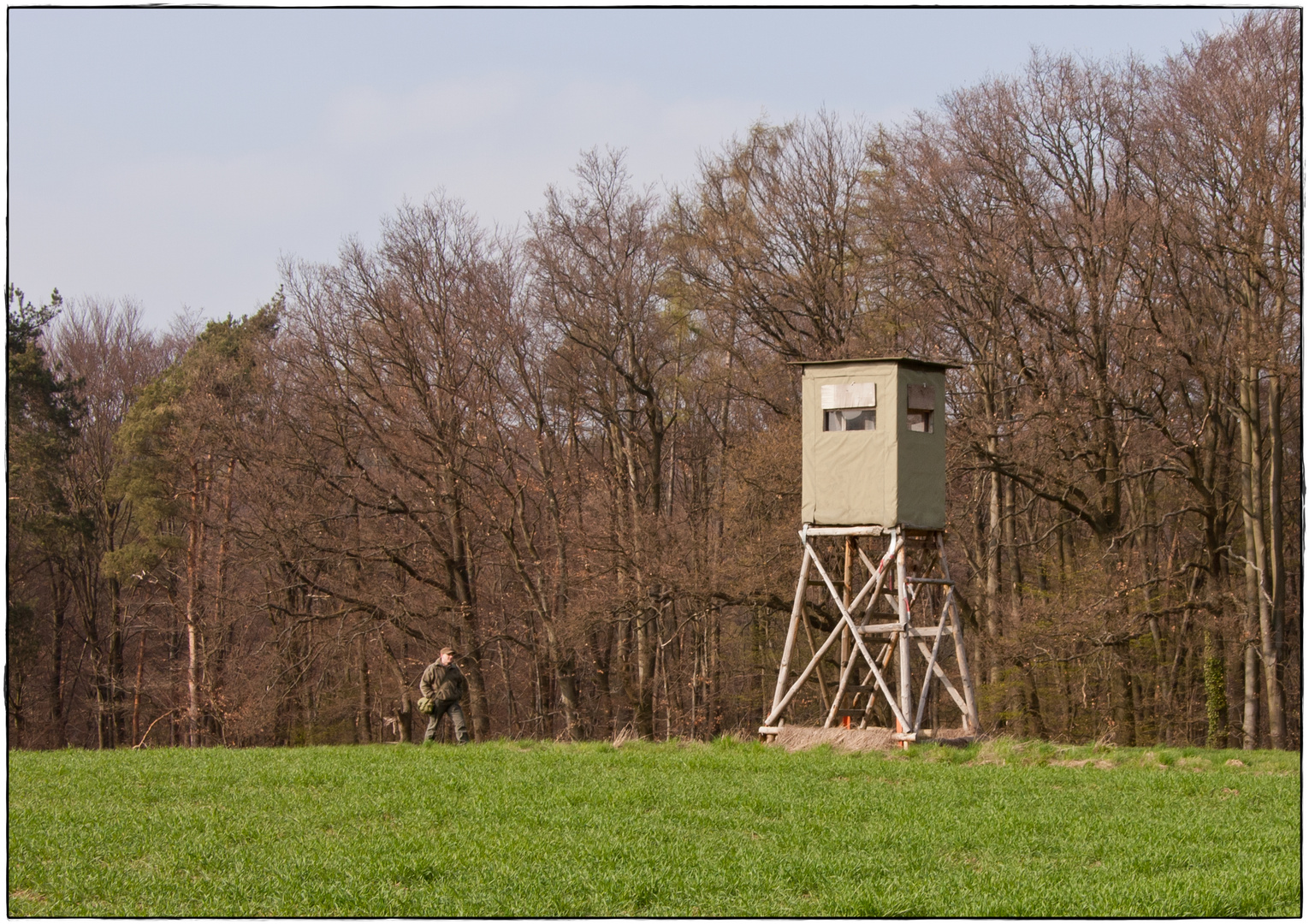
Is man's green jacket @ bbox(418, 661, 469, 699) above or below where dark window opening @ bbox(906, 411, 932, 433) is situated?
below

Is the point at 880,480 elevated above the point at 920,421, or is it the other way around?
the point at 920,421

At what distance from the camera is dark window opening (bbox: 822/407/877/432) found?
1867 centimetres

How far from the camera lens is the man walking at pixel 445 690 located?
63.3 ft

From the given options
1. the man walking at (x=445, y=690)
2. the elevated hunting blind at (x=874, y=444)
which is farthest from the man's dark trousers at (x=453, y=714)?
the elevated hunting blind at (x=874, y=444)

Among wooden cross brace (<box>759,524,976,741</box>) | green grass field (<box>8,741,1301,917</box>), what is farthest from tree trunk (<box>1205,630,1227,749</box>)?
green grass field (<box>8,741,1301,917</box>)

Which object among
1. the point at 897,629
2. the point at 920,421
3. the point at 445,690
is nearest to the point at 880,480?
the point at 897,629

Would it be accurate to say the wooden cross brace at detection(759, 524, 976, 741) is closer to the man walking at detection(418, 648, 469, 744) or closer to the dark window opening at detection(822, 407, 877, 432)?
the dark window opening at detection(822, 407, 877, 432)

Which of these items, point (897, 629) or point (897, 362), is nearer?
point (897, 629)

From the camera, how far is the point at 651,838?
10.2 meters

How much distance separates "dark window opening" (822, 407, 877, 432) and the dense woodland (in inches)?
251

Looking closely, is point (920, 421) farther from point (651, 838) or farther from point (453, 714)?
point (651, 838)

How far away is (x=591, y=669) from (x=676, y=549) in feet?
35.4

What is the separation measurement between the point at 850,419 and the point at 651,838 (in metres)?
9.74

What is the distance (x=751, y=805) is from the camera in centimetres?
1168
